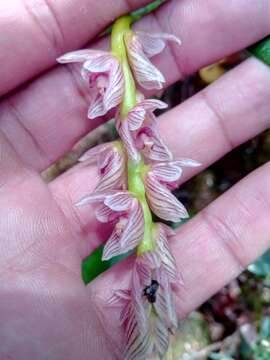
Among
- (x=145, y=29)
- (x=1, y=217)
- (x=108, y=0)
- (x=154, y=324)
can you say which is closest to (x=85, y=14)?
(x=108, y=0)

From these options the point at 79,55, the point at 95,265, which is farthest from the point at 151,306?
the point at 79,55

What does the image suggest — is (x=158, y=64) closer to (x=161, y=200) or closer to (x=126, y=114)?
(x=126, y=114)

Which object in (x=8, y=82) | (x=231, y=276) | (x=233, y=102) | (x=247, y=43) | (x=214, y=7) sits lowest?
(x=231, y=276)

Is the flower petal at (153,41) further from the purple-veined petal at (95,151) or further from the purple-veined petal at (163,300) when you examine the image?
the purple-veined petal at (163,300)

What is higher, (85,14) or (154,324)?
(85,14)

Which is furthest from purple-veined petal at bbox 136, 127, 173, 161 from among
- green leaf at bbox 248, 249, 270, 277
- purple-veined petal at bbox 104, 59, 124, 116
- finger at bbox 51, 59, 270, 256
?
green leaf at bbox 248, 249, 270, 277

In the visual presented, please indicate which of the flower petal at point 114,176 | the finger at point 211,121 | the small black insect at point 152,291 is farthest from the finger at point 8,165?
the small black insect at point 152,291

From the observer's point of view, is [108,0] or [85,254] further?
[85,254]

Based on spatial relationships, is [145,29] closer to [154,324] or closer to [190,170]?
[190,170]
